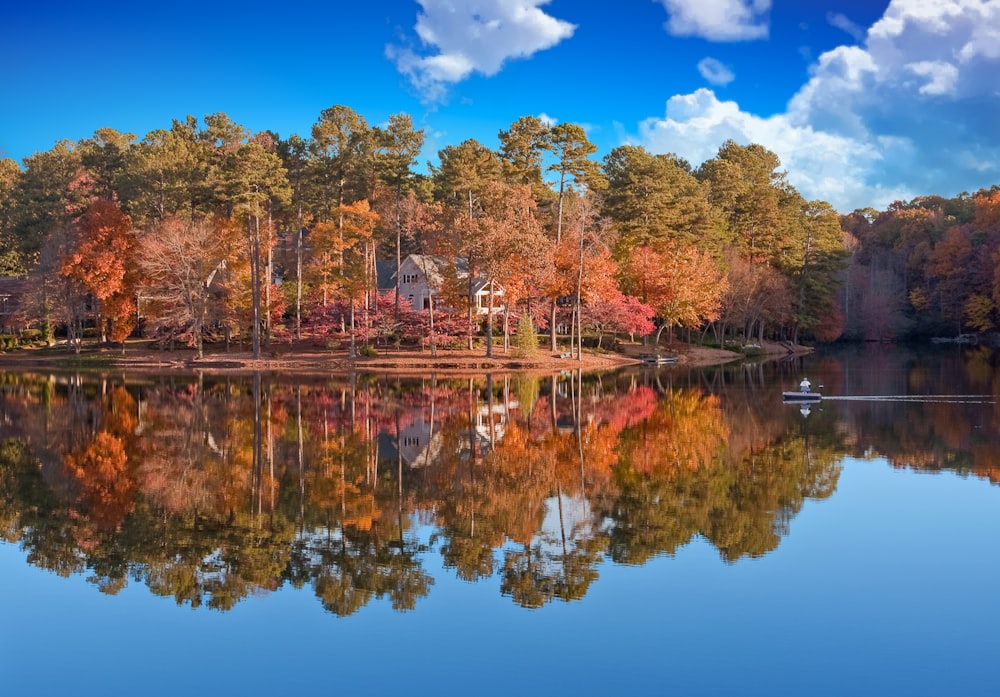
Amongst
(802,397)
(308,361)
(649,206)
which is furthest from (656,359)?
(802,397)

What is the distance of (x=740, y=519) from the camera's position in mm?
15656

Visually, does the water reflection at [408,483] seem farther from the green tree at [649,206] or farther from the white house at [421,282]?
the green tree at [649,206]

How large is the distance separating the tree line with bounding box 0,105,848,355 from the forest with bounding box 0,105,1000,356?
0.53ft

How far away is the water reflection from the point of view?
44.0ft

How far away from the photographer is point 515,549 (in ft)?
46.3

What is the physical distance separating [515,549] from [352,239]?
143 ft

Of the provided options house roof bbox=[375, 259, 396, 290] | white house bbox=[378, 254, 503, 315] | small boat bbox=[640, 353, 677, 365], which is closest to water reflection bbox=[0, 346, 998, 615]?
small boat bbox=[640, 353, 677, 365]

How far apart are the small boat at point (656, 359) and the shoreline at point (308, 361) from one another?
592 millimetres

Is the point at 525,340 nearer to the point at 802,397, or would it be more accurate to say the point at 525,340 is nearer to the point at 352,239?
the point at 352,239

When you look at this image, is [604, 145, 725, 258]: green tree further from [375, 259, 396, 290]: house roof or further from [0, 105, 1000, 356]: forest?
[375, 259, 396, 290]: house roof

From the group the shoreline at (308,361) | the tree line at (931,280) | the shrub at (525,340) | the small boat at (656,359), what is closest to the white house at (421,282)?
the shoreline at (308,361)

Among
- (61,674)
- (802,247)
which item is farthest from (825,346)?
(61,674)

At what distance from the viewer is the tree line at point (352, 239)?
54438 millimetres

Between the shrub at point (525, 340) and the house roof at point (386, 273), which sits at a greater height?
the house roof at point (386, 273)
